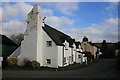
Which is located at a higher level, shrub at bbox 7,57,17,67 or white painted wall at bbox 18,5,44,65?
white painted wall at bbox 18,5,44,65

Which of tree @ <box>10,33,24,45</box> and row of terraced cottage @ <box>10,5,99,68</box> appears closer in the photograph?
row of terraced cottage @ <box>10,5,99,68</box>

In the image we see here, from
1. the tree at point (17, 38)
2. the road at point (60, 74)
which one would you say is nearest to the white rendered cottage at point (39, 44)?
the road at point (60, 74)

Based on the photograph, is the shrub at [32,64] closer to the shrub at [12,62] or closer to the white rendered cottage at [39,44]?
the white rendered cottage at [39,44]

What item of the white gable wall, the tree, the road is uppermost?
the tree

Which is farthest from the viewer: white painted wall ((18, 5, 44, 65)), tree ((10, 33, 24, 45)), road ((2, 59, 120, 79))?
tree ((10, 33, 24, 45))

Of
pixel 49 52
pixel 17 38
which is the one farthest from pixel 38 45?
pixel 17 38

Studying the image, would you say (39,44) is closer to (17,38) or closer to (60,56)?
(60,56)

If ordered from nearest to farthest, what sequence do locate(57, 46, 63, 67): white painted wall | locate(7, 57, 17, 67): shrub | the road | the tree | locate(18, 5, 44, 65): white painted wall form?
the road
locate(7, 57, 17, 67): shrub
locate(18, 5, 44, 65): white painted wall
locate(57, 46, 63, 67): white painted wall
the tree

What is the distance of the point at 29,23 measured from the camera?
29.7 metres

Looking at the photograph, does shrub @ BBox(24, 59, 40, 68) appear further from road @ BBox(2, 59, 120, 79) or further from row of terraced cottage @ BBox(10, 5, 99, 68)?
road @ BBox(2, 59, 120, 79)

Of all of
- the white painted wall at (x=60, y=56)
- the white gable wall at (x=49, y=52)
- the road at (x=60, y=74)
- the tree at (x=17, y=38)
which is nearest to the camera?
the road at (x=60, y=74)

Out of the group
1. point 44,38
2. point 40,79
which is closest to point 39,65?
point 44,38

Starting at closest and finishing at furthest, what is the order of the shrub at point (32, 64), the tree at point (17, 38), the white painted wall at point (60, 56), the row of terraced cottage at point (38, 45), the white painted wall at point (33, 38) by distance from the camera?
the shrub at point (32, 64) → the white painted wall at point (33, 38) → the row of terraced cottage at point (38, 45) → the white painted wall at point (60, 56) → the tree at point (17, 38)

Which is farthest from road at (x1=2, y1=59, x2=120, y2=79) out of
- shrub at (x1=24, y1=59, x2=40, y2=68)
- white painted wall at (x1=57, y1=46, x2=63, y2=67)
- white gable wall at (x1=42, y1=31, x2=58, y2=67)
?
white painted wall at (x1=57, y1=46, x2=63, y2=67)
